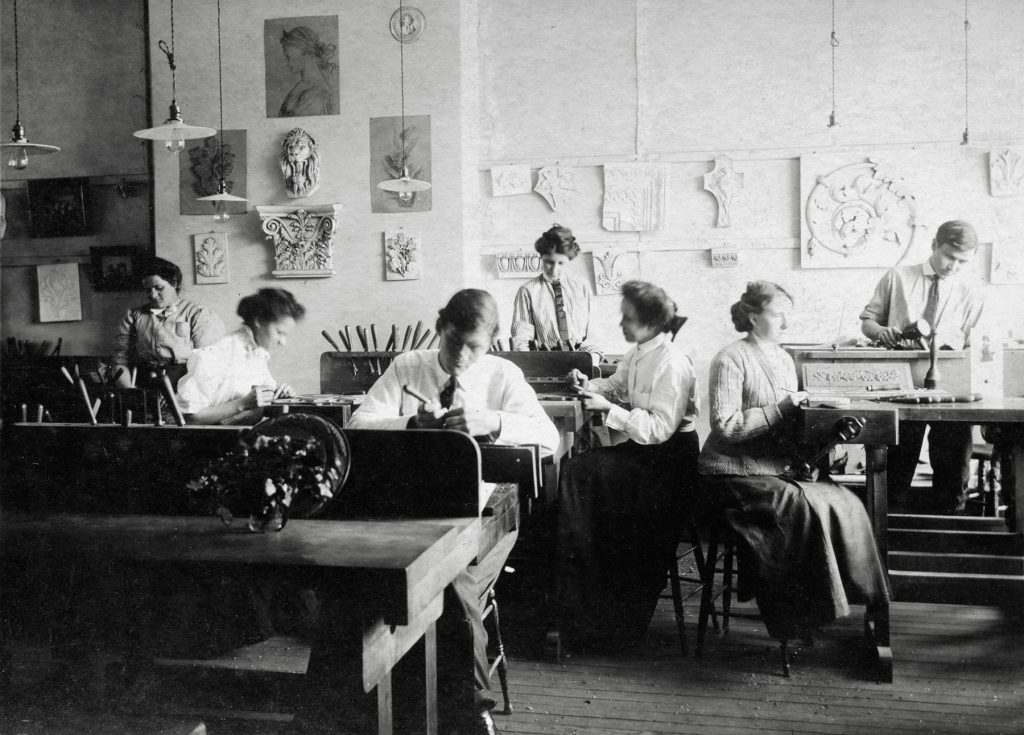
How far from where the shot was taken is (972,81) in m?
6.96

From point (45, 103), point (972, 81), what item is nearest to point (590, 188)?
point (972, 81)

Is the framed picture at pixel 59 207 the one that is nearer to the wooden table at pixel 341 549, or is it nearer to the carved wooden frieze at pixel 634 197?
the carved wooden frieze at pixel 634 197

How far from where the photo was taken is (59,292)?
815 centimetres

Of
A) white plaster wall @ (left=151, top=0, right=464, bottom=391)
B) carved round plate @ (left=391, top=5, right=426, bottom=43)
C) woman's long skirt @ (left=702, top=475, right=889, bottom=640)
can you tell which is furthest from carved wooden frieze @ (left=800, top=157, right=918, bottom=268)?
woman's long skirt @ (left=702, top=475, right=889, bottom=640)

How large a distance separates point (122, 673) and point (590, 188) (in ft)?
19.4

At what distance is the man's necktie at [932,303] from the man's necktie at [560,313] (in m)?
2.39

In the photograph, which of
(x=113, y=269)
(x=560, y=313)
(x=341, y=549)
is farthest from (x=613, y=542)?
(x=113, y=269)

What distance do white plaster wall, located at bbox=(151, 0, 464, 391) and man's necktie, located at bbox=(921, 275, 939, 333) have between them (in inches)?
141

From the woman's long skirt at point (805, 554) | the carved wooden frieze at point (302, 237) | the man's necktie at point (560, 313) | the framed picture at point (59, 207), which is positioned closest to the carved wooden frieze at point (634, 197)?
the man's necktie at point (560, 313)

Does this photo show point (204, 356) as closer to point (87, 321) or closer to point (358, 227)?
point (358, 227)

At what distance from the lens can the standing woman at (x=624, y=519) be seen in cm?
369

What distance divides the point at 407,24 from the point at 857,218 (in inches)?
163

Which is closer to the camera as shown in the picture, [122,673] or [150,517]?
[150,517]

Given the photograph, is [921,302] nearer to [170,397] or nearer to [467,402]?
[467,402]
